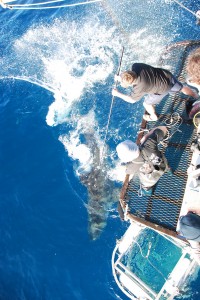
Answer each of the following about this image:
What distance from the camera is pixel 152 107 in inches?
336

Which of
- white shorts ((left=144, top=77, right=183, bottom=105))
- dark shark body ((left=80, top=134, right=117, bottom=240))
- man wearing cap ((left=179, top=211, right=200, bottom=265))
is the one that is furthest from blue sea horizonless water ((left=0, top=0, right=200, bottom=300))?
man wearing cap ((left=179, top=211, right=200, bottom=265))

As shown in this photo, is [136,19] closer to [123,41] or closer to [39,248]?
[123,41]

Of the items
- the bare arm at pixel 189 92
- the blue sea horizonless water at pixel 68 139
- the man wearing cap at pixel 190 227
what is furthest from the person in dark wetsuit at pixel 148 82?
the blue sea horizonless water at pixel 68 139

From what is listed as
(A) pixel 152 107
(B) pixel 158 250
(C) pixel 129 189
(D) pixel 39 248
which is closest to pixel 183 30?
(A) pixel 152 107

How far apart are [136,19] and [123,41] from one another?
1129 mm

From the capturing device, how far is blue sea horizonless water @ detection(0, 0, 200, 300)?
10.3 metres

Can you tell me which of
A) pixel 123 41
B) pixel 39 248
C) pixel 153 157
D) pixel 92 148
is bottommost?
pixel 39 248

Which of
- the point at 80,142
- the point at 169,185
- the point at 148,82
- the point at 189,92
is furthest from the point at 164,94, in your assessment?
the point at 80,142

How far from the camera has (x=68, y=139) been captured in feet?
38.8

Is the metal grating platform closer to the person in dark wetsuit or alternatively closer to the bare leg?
the bare leg

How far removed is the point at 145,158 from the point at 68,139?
537cm

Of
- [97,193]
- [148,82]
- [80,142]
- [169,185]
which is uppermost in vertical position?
[148,82]

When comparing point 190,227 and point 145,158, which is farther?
point 145,158

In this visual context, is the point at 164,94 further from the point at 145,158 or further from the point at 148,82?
the point at 145,158
